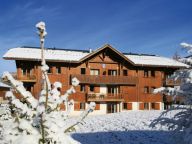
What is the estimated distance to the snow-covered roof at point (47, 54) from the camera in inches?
1661

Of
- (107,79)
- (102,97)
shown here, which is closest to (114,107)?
(102,97)

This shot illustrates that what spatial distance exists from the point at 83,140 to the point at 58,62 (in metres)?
24.3

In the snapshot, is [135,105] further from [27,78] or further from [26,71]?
[26,71]

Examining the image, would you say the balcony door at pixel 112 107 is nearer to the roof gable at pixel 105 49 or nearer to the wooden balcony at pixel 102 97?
the wooden balcony at pixel 102 97

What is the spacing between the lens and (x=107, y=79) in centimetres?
4444

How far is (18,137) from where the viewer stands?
4.21 m

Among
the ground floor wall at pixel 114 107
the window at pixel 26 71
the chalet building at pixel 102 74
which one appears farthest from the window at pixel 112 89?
the window at pixel 26 71

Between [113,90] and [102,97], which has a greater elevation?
[113,90]

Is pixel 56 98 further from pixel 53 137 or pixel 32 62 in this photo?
pixel 32 62

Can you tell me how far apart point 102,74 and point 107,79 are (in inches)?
54.7

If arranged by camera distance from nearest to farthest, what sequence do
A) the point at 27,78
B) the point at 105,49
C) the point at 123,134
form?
the point at 123,134, the point at 27,78, the point at 105,49

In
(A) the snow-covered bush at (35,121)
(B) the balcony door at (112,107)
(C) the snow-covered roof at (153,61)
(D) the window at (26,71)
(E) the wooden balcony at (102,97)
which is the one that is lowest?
(B) the balcony door at (112,107)

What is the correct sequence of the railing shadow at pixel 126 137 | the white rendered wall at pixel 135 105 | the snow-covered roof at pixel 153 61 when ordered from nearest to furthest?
the railing shadow at pixel 126 137
the white rendered wall at pixel 135 105
the snow-covered roof at pixel 153 61

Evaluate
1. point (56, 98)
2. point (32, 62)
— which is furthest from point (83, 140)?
point (32, 62)
